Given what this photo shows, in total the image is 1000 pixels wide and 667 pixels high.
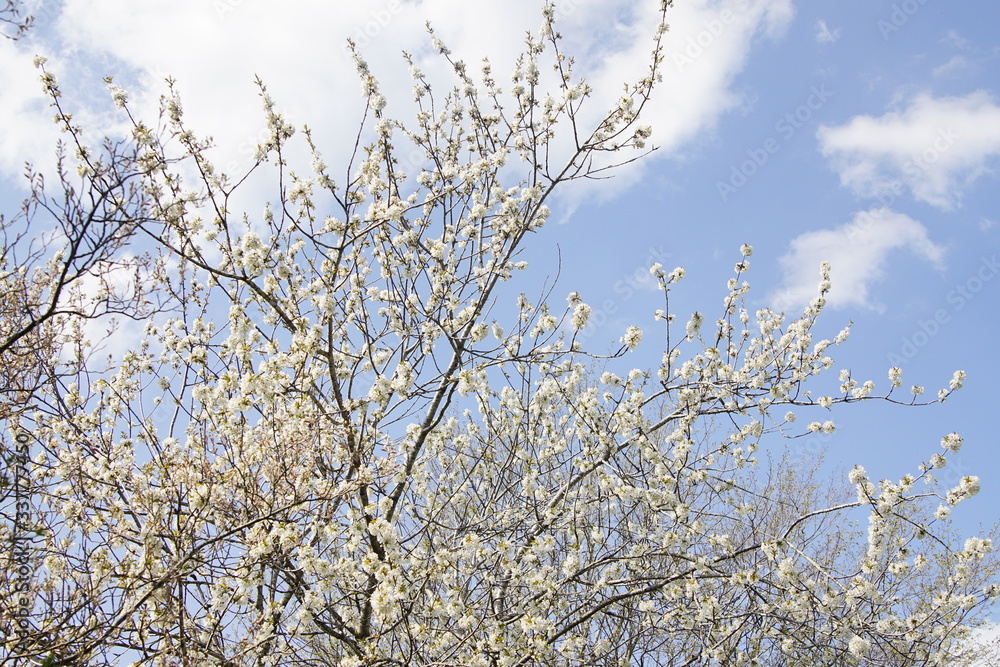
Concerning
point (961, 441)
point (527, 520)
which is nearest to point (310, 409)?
point (527, 520)

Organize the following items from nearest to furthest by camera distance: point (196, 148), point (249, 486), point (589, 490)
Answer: point (249, 486) → point (196, 148) → point (589, 490)

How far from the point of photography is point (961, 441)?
15.0 feet

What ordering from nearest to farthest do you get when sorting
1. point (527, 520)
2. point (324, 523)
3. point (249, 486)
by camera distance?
1. point (249, 486)
2. point (324, 523)
3. point (527, 520)

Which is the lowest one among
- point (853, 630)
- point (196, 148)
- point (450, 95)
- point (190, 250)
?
point (853, 630)

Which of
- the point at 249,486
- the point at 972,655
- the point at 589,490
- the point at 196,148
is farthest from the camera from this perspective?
the point at 972,655

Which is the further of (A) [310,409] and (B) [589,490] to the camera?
(B) [589,490]

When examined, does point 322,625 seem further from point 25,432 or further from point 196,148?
point 196,148

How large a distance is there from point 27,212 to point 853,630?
5.62m

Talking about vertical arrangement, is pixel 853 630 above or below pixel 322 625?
below

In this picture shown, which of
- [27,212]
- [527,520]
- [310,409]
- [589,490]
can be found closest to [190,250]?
[27,212]

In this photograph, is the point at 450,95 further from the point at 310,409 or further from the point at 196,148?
the point at 310,409

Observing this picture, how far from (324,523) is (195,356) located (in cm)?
133

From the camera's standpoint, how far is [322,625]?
4555mm

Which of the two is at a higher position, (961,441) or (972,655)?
(961,441)
